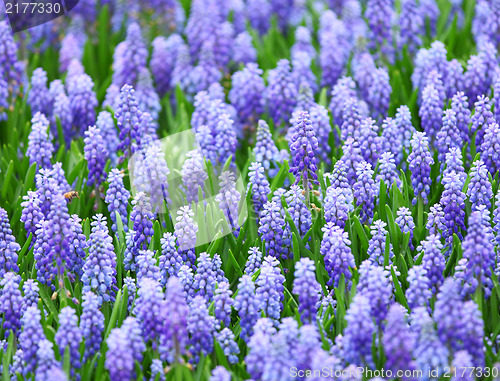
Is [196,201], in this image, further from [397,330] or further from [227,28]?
[227,28]

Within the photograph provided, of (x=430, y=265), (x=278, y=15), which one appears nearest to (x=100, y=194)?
(x=430, y=265)

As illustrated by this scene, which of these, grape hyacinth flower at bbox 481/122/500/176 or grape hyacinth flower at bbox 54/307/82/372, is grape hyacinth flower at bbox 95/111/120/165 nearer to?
grape hyacinth flower at bbox 54/307/82/372

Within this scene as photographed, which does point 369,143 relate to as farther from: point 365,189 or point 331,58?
point 331,58

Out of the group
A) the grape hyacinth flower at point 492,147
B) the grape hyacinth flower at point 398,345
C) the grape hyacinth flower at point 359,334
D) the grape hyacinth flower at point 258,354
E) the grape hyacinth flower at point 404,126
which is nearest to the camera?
the grape hyacinth flower at point 398,345

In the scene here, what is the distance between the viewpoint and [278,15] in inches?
495

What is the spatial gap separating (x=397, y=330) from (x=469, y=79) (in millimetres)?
4711

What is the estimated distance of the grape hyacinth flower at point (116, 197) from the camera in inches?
266

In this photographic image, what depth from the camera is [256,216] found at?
6969 millimetres

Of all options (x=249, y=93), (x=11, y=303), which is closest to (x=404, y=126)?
(x=249, y=93)

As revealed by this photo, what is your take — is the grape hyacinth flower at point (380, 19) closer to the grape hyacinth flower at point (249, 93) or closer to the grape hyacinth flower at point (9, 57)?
the grape hyacinth flower at point (249, 93)

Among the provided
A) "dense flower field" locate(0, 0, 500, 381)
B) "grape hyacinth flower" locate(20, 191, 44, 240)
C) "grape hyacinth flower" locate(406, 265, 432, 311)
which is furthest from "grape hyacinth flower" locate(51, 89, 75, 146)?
"grape hyacinth flower" locate(406, 265, 432, 311)

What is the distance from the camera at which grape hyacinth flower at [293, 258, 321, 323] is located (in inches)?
209

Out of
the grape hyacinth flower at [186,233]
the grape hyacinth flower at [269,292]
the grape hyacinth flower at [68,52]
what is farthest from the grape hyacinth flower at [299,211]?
the grape hyacinth flower at [68,52]

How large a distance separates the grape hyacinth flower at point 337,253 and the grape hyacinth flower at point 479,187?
138 cm
